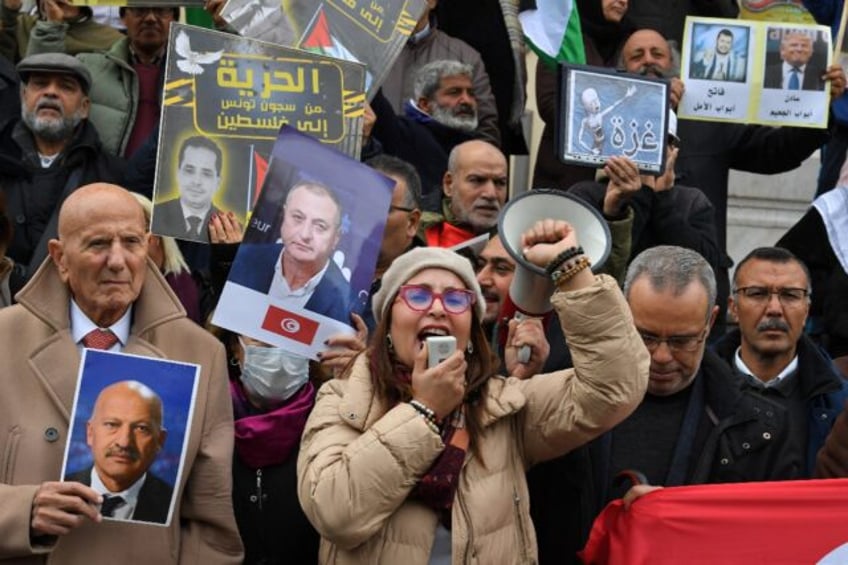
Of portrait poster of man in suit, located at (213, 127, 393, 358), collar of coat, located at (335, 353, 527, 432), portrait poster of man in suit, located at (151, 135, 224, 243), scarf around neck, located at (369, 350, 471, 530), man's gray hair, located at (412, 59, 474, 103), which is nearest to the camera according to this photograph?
scarf around neck, located at (369, 350, 471, 530)

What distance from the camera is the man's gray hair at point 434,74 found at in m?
9.33

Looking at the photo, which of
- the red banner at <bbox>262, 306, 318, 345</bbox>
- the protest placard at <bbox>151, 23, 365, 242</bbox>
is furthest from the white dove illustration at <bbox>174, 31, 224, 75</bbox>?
A: the red banner at <bbox>262, 306, 318, 345</bbox>

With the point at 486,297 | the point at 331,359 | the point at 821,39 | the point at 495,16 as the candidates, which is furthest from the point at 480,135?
the point at 331,359

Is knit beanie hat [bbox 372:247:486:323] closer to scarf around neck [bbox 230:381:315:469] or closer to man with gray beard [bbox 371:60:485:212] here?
scarf around neck [bbox 230:381:315:469]

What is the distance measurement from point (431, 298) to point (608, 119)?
2.24 meters

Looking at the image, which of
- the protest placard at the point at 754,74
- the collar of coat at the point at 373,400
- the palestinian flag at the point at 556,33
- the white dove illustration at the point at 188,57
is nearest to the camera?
the collar of coat at the point at 373,400

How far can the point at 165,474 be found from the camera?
5.57 m

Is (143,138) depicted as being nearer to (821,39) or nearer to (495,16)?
(495,16)

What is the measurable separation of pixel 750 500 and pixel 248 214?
2.15 meters

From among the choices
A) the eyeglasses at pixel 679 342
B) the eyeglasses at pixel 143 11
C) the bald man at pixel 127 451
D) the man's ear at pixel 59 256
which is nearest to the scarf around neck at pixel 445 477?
the bald man at pixel 127 451

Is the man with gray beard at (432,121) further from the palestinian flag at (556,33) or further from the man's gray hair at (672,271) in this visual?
the man's gray hair at (672,271)

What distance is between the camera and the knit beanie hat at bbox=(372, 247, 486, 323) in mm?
5691

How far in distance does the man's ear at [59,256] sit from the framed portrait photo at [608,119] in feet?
8.02

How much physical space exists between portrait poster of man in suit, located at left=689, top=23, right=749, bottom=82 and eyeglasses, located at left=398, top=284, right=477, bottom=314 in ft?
10.6
